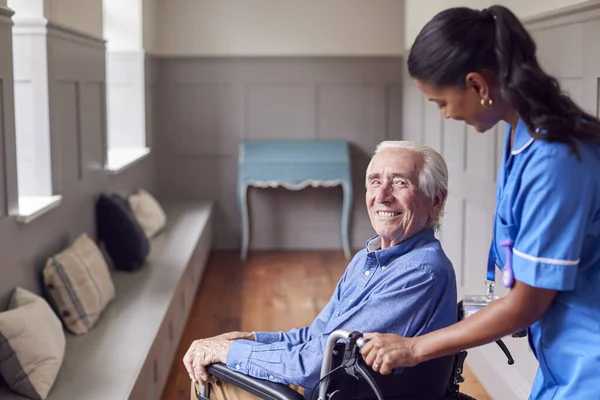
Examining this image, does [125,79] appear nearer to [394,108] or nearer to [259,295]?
[259,295]

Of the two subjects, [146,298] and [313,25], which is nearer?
[146,298]

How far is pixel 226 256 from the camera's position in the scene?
679cm

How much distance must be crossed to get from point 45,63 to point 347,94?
143 inches

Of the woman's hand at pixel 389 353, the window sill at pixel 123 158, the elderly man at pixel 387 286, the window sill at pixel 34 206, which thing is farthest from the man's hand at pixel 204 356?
the window sill at pixel 123 158

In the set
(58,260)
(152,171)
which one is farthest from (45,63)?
(152,171)

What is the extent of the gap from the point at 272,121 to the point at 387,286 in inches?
200

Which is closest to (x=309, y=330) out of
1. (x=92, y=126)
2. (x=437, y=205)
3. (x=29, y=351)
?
(x=437, y=205)

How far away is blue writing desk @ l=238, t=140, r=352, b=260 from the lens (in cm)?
643

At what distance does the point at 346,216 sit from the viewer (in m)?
6.66

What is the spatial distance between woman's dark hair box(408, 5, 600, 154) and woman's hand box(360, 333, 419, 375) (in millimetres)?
453

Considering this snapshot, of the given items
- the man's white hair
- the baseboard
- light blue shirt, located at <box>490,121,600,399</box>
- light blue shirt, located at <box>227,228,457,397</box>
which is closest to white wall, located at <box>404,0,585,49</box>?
the man's white hair

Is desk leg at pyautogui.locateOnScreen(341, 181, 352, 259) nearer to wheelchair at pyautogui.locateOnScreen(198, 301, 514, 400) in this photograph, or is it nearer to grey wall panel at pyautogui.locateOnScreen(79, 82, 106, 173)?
grey wall panel at pyautogui.locateOnScreen(79, 82, 106, 173)

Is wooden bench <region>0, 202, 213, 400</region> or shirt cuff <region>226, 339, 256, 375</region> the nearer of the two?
shirt cuff <region>226, 339, 256, 375</region>

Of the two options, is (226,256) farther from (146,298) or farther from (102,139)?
(146,298)
